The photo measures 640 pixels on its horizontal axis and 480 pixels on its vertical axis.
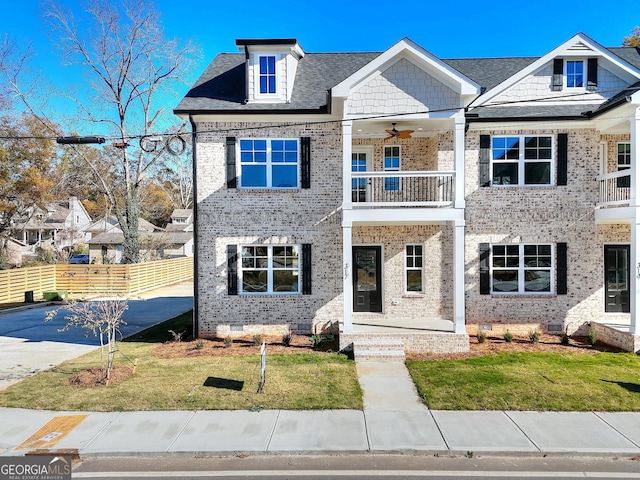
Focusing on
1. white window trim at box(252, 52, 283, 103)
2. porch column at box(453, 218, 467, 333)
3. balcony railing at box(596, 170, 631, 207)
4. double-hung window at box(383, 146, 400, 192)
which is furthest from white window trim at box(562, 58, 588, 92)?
white window trim at box(252, 52, 283, 103)

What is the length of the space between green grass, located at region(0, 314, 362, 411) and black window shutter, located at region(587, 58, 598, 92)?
428 inches

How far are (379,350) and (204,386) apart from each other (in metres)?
4.45

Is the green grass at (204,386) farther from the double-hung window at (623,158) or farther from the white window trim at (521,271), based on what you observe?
the double-hung window at (623,158)

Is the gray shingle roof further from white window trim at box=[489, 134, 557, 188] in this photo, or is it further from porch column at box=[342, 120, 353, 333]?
porch column at box=[342, 120, 353, 333]

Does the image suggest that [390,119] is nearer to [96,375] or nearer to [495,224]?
[495,224]

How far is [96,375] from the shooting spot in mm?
9141

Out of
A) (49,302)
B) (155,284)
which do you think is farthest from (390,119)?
(155,284)

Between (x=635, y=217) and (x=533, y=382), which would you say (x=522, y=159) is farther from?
(x=533, y=382)

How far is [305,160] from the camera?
491 inches

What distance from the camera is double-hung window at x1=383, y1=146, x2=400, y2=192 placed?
42.9 ft

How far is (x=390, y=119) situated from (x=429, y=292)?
210 inches

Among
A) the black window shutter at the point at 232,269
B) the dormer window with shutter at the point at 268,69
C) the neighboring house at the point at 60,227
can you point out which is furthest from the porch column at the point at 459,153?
the neighboring house at the point at 60,227

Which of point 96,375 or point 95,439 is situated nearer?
point 95,439

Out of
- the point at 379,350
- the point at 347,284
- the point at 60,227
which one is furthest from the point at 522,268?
the point at 60,227
